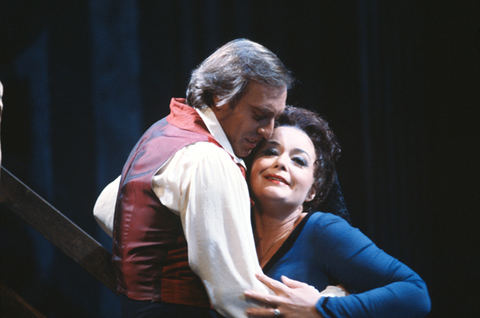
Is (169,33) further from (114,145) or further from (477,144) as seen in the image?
(477,144)

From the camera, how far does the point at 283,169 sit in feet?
5.44

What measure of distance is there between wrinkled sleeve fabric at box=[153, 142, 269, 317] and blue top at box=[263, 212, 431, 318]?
1.06 feet

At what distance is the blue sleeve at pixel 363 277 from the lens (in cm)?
140

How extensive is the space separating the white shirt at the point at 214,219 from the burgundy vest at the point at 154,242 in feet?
0.16

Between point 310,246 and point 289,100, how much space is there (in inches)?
32.3

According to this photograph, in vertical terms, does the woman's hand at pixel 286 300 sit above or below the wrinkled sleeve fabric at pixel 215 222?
below

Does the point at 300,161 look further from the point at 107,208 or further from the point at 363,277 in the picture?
the point at 107,208

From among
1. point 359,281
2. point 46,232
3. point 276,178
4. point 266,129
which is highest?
point 266,129

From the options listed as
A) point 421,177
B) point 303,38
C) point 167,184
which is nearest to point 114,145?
point 167,184

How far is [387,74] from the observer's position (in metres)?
2.22

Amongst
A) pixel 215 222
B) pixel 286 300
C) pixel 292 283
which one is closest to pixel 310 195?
pixel 292 283

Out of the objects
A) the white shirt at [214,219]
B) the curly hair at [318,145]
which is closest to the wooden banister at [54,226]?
the white shirt at [214,219]

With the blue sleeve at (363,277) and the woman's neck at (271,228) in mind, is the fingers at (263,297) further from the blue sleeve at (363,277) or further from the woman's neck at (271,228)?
the woman's neck at (271,228)

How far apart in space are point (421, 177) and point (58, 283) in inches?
73.8
